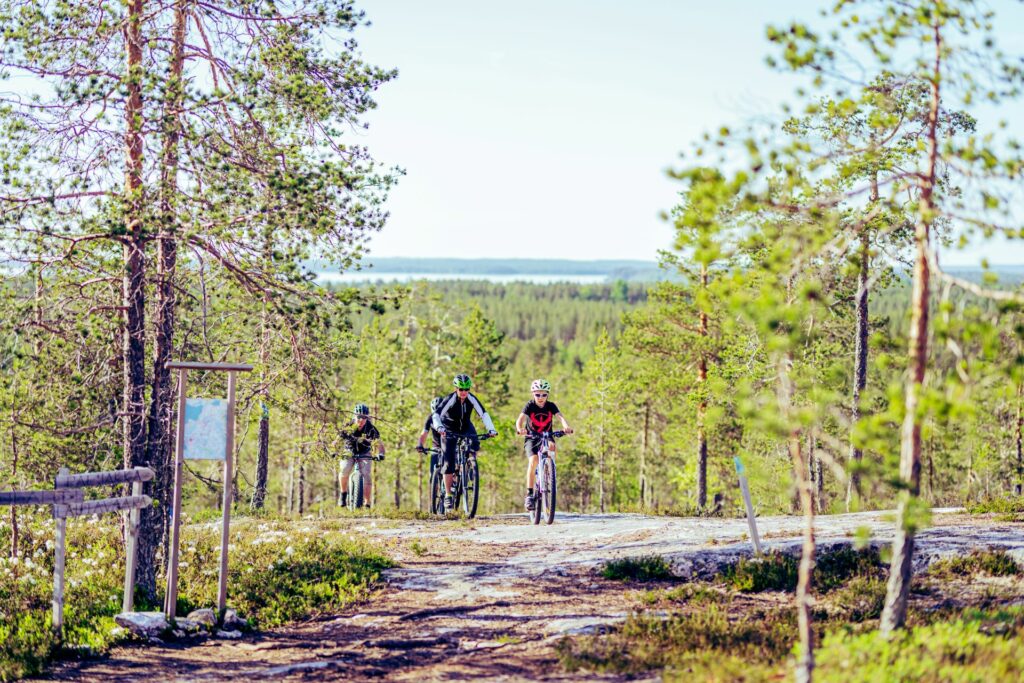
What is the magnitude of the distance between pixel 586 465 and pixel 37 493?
158 ft

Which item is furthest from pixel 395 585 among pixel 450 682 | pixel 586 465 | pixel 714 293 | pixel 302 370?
pixel 586 465

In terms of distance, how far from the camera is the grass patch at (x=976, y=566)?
11.0 meters

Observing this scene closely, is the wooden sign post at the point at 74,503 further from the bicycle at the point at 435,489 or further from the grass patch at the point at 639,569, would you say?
the bicycle at the point at 435,489

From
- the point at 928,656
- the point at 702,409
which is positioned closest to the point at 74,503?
the point at 928,656

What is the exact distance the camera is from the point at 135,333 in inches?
492

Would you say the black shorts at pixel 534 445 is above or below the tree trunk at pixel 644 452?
above

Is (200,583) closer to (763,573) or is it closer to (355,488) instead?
(763,573)

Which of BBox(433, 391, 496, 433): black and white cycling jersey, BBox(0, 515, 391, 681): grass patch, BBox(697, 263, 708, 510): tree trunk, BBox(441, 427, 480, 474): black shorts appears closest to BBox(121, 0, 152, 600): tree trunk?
BBox(0, 515, 391, 681): grass patch

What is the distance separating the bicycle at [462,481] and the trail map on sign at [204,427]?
599 centimetres

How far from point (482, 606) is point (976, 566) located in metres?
5.90

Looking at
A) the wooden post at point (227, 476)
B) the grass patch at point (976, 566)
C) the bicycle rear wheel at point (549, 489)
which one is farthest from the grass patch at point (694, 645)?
the bicycle rear wheel at point (549, 489)

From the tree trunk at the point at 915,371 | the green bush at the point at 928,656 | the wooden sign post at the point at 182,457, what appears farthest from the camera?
the wooden sign post at the point at 182,457

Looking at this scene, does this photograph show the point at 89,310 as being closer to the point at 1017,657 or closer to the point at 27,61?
the point at 27,61

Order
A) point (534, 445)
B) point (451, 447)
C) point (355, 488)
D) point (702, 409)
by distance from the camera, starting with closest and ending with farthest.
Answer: point (534, 445) < point (451, 447) < point (355, 488) < point (702, 409)
